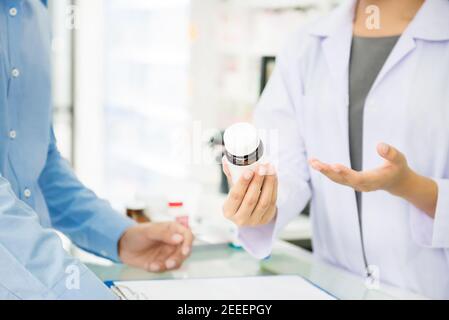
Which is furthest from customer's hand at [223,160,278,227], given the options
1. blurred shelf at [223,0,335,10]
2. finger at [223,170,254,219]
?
blurred shelf at [223,0,335,10]

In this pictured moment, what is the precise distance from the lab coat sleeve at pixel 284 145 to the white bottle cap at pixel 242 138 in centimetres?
32

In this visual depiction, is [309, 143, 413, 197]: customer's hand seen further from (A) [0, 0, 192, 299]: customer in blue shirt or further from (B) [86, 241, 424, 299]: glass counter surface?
(A) [0, 0, 192, 299]: customer in blue shirt

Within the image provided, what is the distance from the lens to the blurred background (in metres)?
3.21

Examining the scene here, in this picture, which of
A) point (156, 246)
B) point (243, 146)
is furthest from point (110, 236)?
point (243, 146)

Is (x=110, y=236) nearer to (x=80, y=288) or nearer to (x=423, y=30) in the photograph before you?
(x=80, y=288)

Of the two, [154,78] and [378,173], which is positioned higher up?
[378,173]

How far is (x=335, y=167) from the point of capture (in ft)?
2.55

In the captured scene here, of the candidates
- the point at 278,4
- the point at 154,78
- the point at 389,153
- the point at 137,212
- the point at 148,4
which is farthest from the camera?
the point at 148,4

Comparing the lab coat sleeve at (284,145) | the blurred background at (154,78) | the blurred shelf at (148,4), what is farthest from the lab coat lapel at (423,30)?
the blurred shelf at (148,4)

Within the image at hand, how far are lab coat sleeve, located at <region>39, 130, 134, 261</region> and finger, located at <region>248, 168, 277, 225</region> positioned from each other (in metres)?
0.26

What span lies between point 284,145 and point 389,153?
0.38 meters

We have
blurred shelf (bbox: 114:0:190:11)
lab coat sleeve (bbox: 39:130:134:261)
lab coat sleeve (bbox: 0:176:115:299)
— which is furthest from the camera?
blurred shelf (bbox: 114:0:190:11)

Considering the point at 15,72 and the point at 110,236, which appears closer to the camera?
the point at 15,72

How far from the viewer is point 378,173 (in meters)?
0.82
